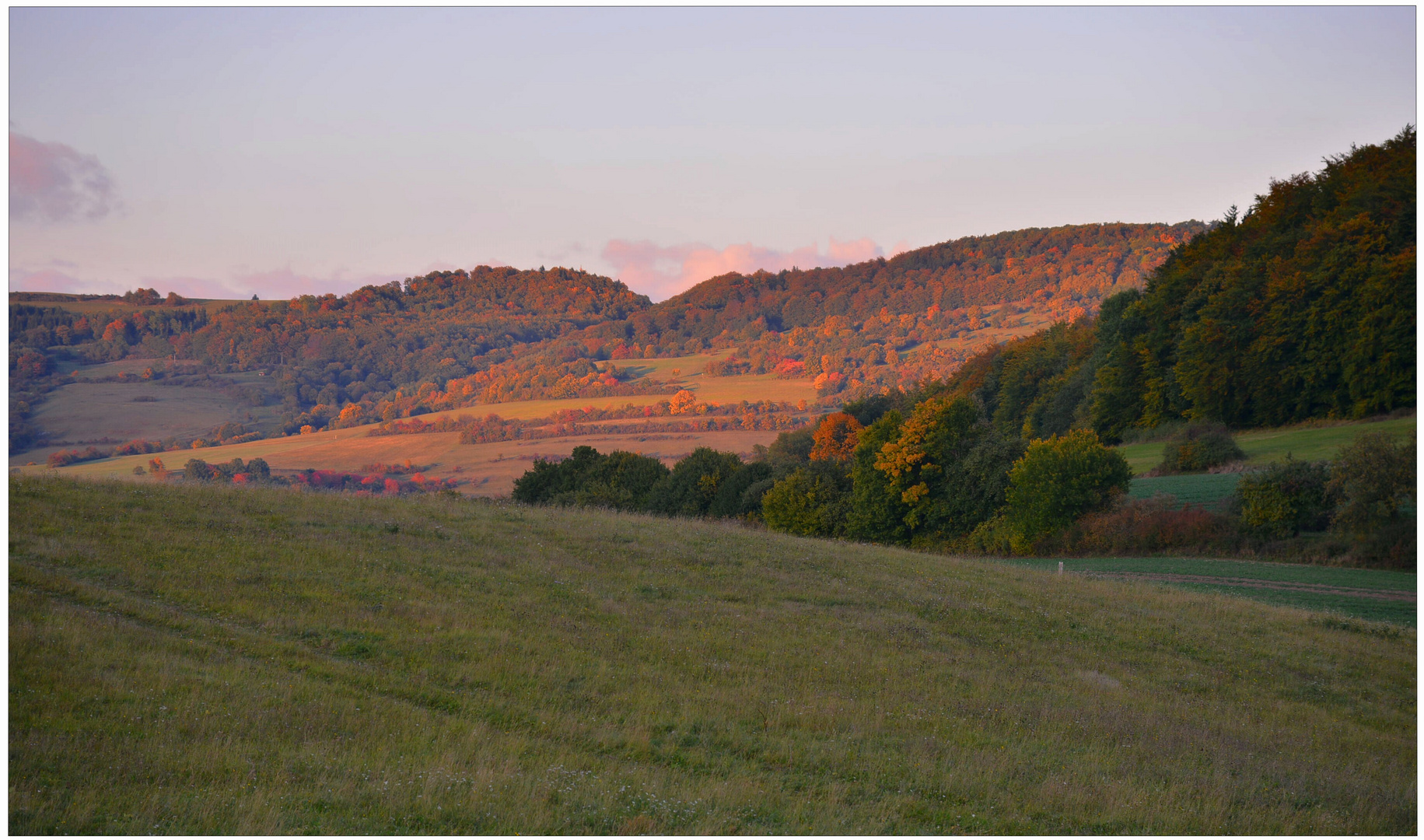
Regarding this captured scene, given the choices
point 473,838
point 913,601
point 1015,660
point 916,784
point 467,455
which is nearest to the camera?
point 473,838

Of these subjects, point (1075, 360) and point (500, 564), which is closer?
point (500, 564)

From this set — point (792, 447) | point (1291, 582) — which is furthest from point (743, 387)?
point (1291, 582)

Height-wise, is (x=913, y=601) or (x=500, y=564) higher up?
(x=500, y=564)

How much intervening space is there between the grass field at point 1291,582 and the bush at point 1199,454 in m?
18.8

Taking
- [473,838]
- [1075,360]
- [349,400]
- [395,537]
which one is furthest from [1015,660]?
[349,400]

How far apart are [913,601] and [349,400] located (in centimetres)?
15500

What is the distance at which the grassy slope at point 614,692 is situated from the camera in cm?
877

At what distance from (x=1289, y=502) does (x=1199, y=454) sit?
17.8 meters

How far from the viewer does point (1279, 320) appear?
61.2 metres

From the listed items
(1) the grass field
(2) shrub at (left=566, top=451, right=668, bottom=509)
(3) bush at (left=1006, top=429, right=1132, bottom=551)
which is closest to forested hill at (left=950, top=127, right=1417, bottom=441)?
(3) bush at (left=1006, top=429, right=1132, bottom=551)

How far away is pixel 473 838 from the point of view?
7.85 meters

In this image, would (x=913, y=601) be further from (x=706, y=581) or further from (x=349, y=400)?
(x=349, y=400)

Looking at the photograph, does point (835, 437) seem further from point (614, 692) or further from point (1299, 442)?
point (614, 692)

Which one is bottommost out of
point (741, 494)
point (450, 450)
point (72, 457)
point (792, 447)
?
point (741, 494)
